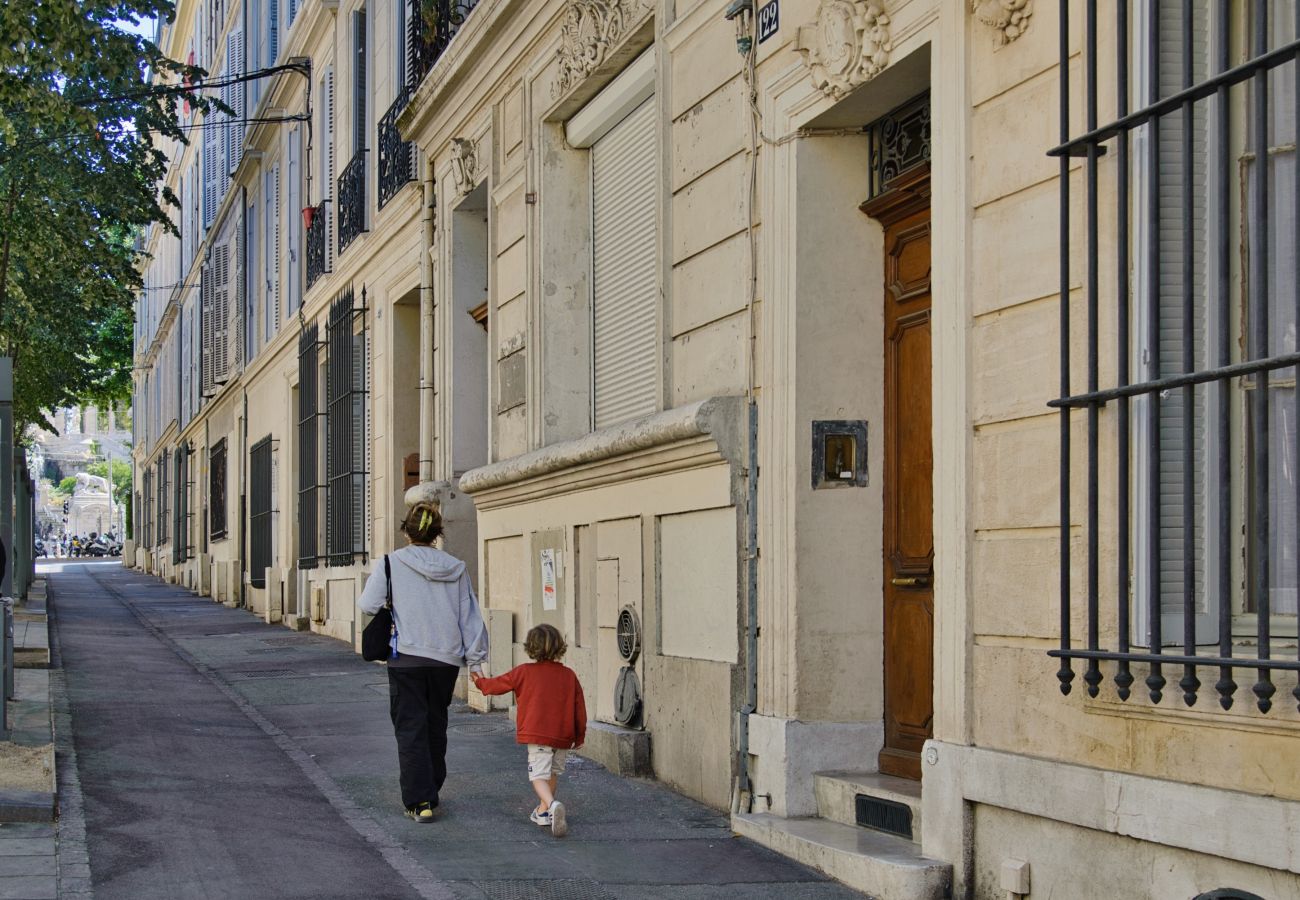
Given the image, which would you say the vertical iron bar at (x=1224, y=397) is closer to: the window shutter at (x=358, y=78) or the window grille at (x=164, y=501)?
the window shutter at (x=358, y=78)

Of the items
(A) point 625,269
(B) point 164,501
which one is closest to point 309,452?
(A) point 625,269

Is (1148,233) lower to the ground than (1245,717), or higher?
higher

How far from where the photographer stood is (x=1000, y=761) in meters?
6.08

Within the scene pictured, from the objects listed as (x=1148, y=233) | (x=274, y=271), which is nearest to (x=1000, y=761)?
(x=1148, y=233)

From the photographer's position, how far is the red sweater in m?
7.93

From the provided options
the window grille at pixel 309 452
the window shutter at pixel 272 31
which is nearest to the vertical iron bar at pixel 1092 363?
the window grille at pixel 309 452

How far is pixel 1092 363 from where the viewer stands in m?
5.55

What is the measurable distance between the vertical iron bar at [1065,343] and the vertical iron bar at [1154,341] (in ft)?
0.99

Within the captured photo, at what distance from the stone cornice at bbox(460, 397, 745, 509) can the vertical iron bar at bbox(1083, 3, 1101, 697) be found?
282cm

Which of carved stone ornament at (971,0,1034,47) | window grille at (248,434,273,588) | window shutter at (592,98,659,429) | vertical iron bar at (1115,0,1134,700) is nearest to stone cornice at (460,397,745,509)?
window shutter at (592,98,659,429)

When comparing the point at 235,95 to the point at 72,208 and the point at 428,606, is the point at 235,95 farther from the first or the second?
the point at 428,606

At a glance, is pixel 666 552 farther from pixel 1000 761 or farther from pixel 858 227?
pixel 1000 761

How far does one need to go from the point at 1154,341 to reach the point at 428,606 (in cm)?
402

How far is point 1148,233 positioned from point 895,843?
274 centimetres
